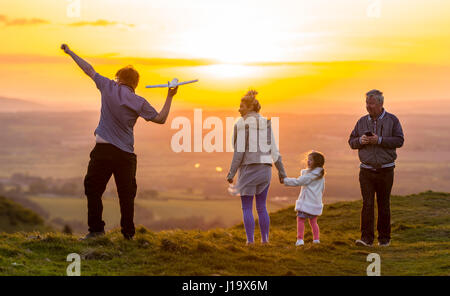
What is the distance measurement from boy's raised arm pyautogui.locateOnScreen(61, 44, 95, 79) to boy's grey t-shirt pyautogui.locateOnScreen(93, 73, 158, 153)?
0.21 m

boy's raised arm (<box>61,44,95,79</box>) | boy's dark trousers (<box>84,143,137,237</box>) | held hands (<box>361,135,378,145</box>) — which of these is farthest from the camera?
held hands (<box>361,135,378,145</box>)

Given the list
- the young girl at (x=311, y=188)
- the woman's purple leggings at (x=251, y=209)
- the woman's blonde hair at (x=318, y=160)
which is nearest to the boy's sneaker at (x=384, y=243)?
the young girl at (x=311, y=188)

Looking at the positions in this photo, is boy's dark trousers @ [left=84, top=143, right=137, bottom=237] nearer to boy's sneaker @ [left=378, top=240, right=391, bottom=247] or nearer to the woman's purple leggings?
the woman's purple leggings

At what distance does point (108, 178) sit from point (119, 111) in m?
1.19

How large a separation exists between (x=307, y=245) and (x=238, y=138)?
2424 millimetres

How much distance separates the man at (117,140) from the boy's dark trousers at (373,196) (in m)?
4.45

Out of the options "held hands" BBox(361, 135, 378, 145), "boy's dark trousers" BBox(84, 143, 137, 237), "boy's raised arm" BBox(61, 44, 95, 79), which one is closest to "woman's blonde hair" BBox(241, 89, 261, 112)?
"boy's dark trousers" BBox(84, 143, 137, 237)

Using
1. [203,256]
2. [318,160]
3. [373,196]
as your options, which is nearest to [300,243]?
[318,160]

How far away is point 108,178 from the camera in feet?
33.0

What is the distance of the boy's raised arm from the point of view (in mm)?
9961

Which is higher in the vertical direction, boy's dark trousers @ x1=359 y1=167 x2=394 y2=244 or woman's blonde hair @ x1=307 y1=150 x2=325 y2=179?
woman's blonde hair @ x1=307 y1=150 x2=325 y2=179

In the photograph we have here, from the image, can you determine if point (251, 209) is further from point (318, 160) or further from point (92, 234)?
point (92, 234)

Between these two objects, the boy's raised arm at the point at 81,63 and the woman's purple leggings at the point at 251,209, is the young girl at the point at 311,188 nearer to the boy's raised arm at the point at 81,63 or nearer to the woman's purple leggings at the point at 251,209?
the woman's purple leggings at the point at 251,209

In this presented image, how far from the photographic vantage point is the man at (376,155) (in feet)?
37.2
